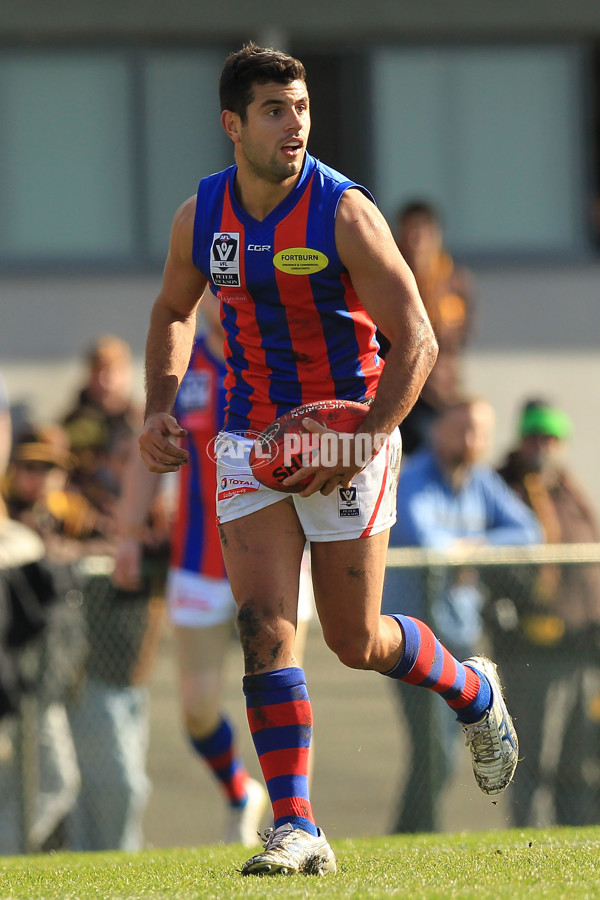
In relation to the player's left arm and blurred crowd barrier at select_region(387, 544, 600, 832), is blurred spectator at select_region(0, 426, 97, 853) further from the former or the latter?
the player's left arm

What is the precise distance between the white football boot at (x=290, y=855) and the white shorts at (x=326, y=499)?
35.2 inches

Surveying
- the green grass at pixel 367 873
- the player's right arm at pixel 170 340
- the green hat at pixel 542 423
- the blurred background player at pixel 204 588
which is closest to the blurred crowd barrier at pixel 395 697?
the blurred background player at pixel 204 588

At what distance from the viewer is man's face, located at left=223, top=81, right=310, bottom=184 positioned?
4.40 m

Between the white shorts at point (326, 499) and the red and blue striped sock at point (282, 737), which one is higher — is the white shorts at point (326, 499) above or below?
above

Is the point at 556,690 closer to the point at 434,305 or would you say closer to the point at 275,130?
the point at 434,305

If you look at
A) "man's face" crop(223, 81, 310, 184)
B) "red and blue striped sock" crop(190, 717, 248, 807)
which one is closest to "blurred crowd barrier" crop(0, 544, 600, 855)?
"red and blue striped sock" crop(190, 717, 248, 807)

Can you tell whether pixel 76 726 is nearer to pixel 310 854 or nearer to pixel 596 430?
pixel 310 854

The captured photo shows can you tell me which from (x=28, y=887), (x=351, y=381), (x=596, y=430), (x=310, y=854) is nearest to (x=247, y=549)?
(x=351, y=381)

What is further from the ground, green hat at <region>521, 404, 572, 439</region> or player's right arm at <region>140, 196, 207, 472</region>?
player's right arm at <region>140, 196, 207, 472</region>

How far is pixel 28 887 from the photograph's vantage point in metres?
4.31

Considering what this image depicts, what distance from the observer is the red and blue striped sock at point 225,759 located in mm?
6766

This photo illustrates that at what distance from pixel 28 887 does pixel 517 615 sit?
12.0ft

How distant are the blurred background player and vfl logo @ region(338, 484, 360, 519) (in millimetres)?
2309

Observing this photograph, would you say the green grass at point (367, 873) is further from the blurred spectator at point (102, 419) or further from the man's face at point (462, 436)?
the blurred spectator at point (102, 419)
